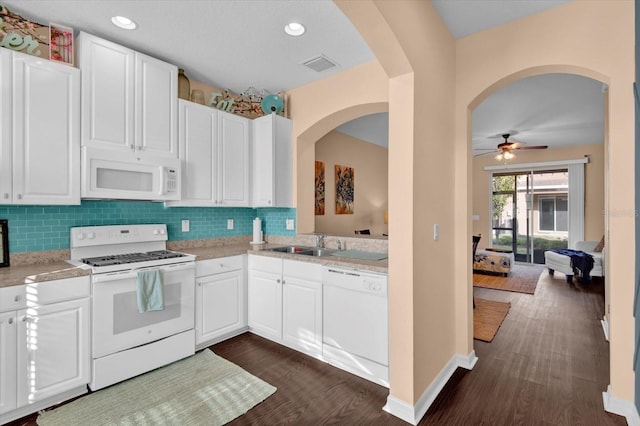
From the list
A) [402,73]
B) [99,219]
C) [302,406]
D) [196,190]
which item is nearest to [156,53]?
[196,190]

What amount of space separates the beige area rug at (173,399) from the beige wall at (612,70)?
2353 millimetres

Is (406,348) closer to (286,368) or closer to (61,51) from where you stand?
(286,368)

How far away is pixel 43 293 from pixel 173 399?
1099mm

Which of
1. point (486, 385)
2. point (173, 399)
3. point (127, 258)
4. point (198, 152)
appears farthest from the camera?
point (198, 152)

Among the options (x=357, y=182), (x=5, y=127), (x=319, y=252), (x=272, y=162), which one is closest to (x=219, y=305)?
(x=319, y=252)

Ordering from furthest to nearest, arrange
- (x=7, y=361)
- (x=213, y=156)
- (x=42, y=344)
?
1. (x=213, y=156)
2. (x=42, y=344)
3. (x=7, y=361)

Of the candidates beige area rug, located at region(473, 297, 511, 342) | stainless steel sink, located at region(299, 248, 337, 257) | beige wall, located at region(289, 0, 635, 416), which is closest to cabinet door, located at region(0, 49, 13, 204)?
beige wall, located at region(289, 0, 635, 416)

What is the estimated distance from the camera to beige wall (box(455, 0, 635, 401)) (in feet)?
6.24

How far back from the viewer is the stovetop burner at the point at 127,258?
2354 millimetres

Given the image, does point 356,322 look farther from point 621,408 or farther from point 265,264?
point 621,408

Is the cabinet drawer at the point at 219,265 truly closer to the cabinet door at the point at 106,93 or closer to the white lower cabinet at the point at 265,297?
the white lower cabinet at the point at 265,297

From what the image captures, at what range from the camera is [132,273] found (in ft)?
7.70

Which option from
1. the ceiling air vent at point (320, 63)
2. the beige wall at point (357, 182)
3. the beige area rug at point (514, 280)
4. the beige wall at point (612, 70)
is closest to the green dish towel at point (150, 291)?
the ceiling air vent at point (320, 63)

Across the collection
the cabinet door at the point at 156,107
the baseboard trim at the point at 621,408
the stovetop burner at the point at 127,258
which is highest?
the cabinet door at the point at 156,107
